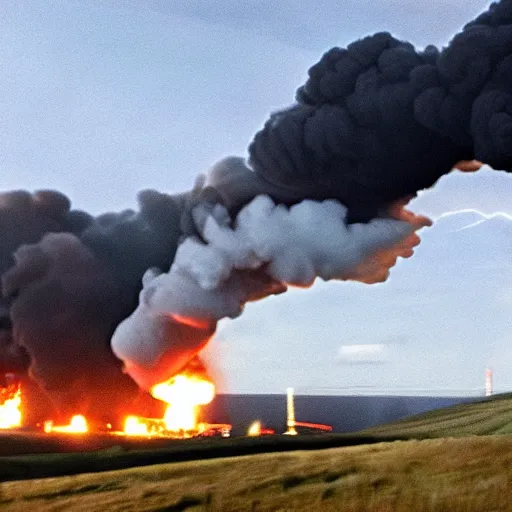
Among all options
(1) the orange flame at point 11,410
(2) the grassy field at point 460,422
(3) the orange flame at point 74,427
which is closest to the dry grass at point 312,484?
(2) the grassy field at point 460,422

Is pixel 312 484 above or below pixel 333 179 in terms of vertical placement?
below

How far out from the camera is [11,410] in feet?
188

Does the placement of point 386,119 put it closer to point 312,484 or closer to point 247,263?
point 247,263

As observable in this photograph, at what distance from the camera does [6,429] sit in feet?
175

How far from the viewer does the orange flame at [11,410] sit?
5634cm

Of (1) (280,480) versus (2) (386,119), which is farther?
(2) (386,119)

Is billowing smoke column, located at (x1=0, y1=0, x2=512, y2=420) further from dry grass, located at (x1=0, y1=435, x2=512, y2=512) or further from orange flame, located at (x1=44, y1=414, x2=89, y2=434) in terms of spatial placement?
dry grass, located at (x1=0, y1=435, x2=512, y2=512)

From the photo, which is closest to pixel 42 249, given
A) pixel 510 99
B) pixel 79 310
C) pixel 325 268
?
pixel 79 310

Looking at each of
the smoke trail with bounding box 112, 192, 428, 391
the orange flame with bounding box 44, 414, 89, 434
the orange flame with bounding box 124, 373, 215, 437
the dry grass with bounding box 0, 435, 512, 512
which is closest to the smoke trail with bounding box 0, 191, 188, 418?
the orange flame with bounding box 44, 414, 89, 434

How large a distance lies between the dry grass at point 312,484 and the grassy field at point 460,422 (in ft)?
23.6

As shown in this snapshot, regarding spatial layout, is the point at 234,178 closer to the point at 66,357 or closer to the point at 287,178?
the point at 287,178

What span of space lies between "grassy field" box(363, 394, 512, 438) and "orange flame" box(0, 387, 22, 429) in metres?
24.5

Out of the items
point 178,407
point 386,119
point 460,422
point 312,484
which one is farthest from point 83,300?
point 312,484

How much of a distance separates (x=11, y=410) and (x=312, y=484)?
36.1 metres
